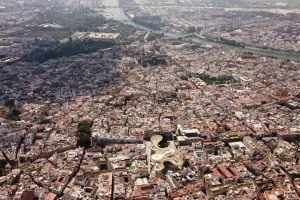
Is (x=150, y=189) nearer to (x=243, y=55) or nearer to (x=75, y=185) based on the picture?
(x=75, y=185)

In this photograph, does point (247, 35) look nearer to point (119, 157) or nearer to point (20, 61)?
point (20, 61)

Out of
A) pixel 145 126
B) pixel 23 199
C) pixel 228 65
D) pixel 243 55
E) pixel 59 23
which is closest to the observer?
pixel 23 199

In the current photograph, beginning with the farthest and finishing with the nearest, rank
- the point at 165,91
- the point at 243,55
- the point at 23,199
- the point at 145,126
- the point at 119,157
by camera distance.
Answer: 1. the point at 243,55
2. the point at 165,91
3. the point at 145,126
4. the point at 119,157
5. the point at 23,199

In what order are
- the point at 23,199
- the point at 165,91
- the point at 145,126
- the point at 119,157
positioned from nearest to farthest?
the point at 23,199 → the point at 119,157 → the point at 145,126 → the point at 165,91

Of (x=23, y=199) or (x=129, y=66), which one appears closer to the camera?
(x=23, y=199)

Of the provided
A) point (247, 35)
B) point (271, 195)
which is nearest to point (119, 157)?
point (271, 195)

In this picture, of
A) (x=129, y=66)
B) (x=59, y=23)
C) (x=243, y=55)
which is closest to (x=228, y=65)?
(x=243, y=55)
